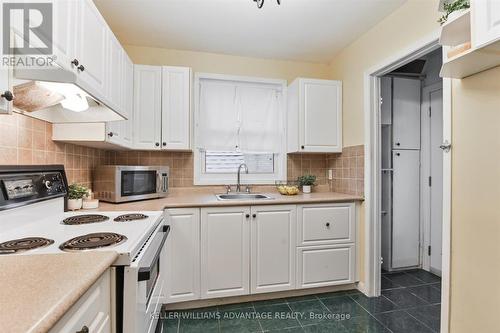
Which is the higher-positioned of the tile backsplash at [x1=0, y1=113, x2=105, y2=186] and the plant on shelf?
the plant on shelf

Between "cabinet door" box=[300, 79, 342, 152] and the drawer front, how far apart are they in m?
1.02

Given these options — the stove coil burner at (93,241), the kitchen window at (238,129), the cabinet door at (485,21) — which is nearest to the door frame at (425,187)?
the kitchen window at (238,129)

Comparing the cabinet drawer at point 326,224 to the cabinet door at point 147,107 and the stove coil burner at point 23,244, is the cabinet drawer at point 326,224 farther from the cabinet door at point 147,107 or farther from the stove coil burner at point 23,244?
the stove coil burner at point 23,244

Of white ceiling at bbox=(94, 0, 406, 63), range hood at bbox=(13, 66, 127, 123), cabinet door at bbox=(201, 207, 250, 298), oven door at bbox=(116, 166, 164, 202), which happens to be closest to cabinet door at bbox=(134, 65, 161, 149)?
oven door at bbox=(116, 166, 164, 202)

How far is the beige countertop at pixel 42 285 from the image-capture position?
0.49 metres

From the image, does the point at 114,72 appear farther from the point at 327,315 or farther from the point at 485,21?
the point at 327,315

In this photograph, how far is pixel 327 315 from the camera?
6.48ft

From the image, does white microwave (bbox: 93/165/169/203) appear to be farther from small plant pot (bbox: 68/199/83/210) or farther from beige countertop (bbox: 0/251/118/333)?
beige countertop (bbox: 0/251/118/333)

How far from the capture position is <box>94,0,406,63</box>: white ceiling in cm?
194

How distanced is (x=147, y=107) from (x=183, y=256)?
55.0 inches

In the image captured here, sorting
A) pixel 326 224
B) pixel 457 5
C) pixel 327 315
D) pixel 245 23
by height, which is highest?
pixel 245 23

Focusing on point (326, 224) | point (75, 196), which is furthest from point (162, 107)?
point (326, 224)

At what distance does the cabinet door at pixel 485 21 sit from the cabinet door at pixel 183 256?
1.98 meters

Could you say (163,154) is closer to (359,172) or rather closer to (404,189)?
(359,172)
